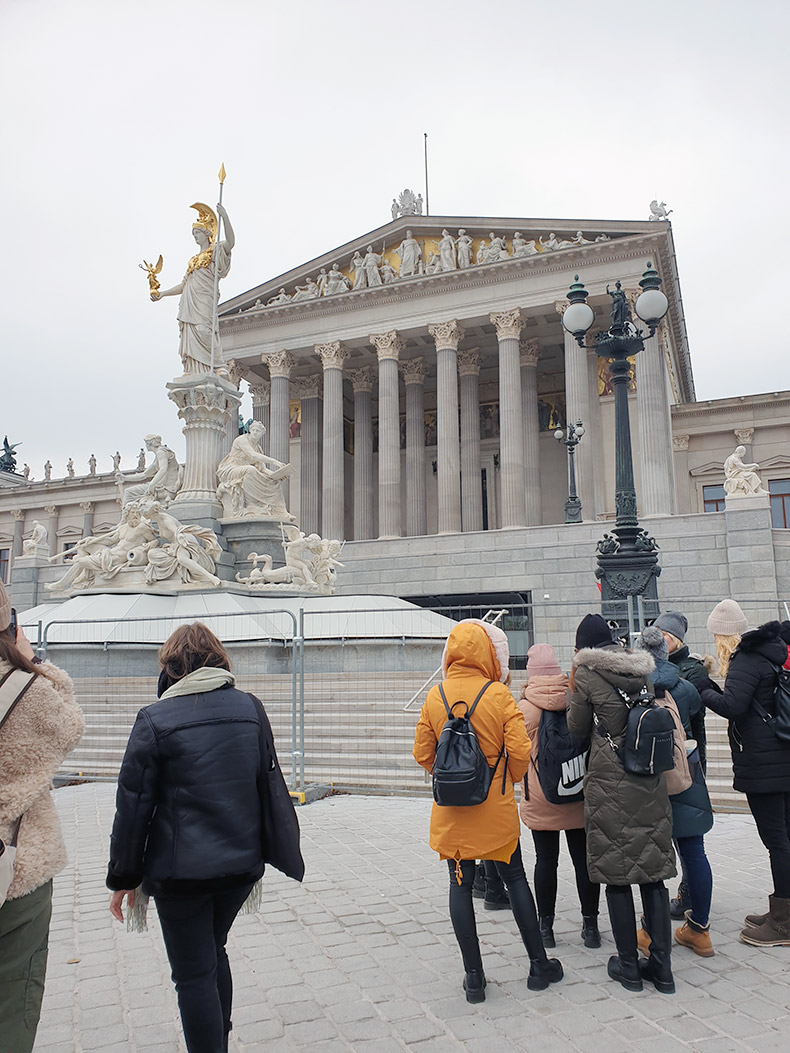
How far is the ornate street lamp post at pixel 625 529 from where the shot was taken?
10.8 meters

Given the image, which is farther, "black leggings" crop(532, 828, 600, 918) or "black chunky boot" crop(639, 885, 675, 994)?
"black leggings" crop(532, 828, 600, 918)

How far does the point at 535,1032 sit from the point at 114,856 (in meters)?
2.08

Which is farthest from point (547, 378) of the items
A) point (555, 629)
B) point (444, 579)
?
point (555, 629)

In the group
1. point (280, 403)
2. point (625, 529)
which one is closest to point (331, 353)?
point (280, 403)

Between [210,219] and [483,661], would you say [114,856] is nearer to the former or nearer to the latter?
[483,661]

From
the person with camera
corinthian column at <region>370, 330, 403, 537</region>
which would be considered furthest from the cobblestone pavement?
corinthian column at <region>370, 330, 403, 537</region>

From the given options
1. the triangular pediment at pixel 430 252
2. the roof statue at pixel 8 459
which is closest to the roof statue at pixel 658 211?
the triangular pediment at pixel 430 252

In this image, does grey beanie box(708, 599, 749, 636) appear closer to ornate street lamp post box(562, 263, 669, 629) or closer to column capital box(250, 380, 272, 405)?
ornate street lamp post box(562, 263, 669, 629)

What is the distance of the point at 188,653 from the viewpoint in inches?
132

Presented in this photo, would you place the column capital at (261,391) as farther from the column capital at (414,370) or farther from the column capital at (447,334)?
the column capital at (447,334)

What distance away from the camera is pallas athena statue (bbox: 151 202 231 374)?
Result: 711 inches

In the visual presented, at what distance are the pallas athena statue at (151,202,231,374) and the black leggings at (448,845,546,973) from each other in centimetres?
1540

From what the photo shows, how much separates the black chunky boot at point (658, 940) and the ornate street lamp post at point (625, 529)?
598 cm

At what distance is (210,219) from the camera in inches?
722
